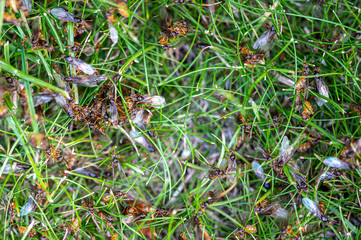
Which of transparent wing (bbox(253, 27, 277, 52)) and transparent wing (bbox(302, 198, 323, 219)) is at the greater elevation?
transparent wing (bbox(253, 27, 277, 52))

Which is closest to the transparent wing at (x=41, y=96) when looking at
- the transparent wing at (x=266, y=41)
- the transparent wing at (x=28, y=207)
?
the transparent wing at (x=28, y=207)

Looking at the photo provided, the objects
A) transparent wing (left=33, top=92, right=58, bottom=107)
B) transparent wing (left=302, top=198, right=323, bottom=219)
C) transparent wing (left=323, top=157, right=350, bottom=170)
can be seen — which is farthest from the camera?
transparent wing (left=302, top=198, right=323, bottom=219)

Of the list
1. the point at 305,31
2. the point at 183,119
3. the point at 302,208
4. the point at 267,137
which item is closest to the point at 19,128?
the point at 183,119

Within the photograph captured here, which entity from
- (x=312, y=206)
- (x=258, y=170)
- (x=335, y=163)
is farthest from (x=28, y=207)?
(x=335, y=163)

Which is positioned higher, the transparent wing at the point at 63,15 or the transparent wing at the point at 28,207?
the transparent wing at the point at 63,15

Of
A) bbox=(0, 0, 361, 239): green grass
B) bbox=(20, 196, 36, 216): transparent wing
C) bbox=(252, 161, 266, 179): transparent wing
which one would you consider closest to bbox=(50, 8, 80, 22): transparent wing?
bbox=(0, 0, 361, 239): green grass

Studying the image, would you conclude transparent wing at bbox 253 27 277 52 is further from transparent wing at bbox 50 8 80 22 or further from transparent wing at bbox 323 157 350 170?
transparent wing at bbox 50 8 80 22

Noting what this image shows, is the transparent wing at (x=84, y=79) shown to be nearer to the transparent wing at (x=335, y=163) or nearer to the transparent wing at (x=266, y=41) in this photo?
the transparent wing at (x=266, y=41)

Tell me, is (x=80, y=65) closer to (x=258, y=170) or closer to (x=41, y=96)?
(x=41, y=96)

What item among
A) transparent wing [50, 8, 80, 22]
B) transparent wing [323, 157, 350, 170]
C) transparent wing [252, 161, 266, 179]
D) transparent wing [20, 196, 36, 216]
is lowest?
transparent wing [20, 196, 36, 216]
